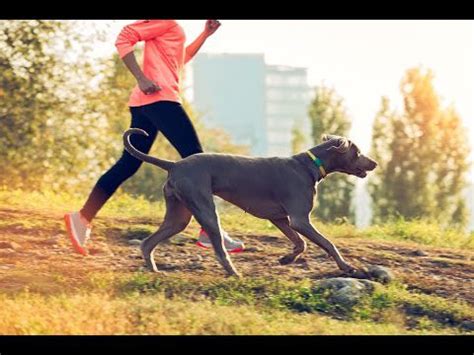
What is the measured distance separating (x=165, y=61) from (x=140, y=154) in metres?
0.85

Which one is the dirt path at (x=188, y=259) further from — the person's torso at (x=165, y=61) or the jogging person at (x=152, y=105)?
the person's torso at (x=165, y=61)

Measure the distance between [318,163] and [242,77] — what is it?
13949 millimetres

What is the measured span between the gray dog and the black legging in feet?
0.79

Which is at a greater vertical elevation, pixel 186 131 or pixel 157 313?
pixel 186 131

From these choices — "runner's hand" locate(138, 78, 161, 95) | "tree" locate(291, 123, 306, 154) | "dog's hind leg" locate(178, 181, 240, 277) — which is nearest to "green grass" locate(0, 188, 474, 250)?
"dog's hind leg" locate(178, 181, 240, 277)

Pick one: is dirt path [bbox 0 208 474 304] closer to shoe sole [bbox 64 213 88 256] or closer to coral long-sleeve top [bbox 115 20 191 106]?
shoe sole [bbox 64 213 88 256]

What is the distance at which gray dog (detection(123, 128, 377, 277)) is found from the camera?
23.7 ft

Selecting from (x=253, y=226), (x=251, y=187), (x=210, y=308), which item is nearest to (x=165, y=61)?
(x=251, y=187)

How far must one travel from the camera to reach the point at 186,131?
7.75 m

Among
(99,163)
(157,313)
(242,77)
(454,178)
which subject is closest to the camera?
(157,313)

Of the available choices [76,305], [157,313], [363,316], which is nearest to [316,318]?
[363,316]

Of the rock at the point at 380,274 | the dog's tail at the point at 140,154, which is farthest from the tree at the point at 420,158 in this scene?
the dog's tail at the point at 140,154

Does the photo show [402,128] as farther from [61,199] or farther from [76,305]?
[76,305]

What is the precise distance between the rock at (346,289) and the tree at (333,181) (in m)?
6.38
